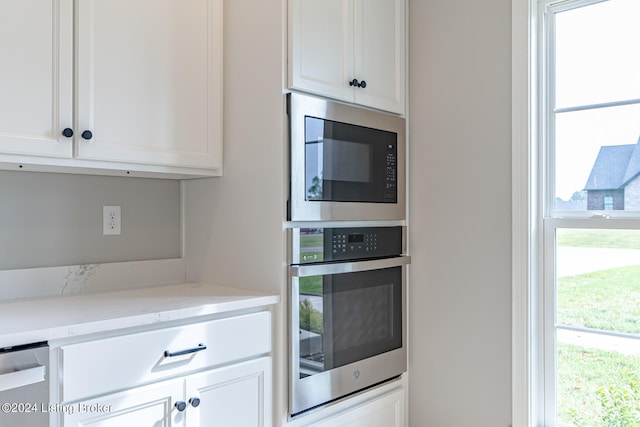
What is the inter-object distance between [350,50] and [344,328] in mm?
1047

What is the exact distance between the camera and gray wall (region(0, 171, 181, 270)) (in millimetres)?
1688

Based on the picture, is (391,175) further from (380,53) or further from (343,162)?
(380,53)

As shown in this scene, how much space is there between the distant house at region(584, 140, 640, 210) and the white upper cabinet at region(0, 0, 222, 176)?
1.36 m

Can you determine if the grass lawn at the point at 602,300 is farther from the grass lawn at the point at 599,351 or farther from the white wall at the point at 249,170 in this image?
the white wall at the point at 249,170

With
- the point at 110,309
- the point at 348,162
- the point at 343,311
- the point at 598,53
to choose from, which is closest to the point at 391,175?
the point at 348,162

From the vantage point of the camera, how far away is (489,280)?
1965mm

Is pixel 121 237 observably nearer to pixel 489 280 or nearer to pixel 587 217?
pixel 489 280

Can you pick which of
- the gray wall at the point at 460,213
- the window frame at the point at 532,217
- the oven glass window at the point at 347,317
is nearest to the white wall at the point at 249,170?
the oven glass window at the point at 347,317

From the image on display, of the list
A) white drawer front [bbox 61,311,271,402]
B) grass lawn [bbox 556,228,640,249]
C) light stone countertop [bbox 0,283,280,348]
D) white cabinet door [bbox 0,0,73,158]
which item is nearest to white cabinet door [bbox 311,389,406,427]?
white drawer front [bbox 61,311,271,402]

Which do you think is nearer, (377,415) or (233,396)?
(233,396)

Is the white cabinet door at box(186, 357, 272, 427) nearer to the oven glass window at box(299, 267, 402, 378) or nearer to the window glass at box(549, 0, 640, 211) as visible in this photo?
the oven glass window at box(299, 267, 402, 378)

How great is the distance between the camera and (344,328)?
189cm

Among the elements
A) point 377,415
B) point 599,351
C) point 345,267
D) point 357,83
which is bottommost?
point 377,415

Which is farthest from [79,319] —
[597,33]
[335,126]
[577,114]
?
[597,33]
